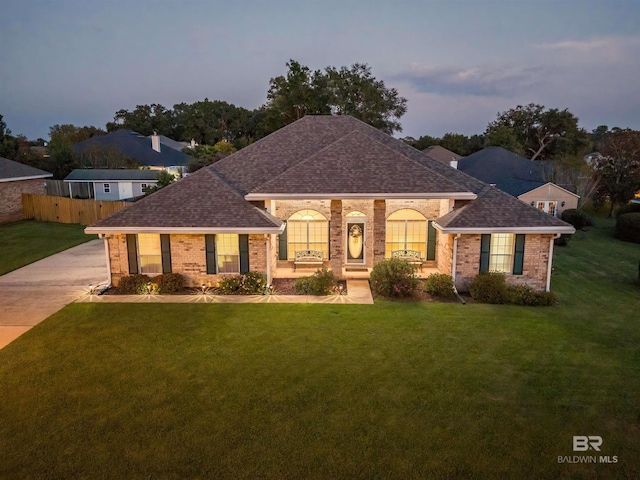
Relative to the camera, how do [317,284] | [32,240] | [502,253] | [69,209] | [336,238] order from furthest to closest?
[69,209] → [32,240] → [336,238] → [502,253] → [317,284]

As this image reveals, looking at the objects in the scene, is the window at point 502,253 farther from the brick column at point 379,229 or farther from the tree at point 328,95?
the tree at point 328,95

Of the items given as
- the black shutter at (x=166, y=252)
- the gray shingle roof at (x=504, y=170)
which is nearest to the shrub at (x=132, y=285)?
the black shutter at (x=166, y=252)

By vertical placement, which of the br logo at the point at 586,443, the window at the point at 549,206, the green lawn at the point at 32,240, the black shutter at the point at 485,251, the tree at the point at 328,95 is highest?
the tree at the point at 328,95

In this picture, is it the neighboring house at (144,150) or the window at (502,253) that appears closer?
the window at (502,253)

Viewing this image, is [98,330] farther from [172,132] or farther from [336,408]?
[172,132]

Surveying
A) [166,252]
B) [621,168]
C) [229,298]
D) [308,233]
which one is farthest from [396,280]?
[621,168]

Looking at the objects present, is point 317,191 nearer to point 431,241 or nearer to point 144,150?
point 431,241
